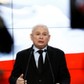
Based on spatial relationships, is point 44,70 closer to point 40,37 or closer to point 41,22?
point 40,37

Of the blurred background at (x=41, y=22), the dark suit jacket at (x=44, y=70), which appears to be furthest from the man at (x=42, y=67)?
the blurred background at (x=41, y=22)

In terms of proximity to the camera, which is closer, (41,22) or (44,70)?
(44,70)

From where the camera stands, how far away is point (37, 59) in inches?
115

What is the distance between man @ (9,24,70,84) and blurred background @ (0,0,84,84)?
204 centimetres

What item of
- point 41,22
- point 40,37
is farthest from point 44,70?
point 41,22

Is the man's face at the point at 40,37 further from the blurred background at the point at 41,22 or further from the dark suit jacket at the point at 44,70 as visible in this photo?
the blurred background at the point at 41,22

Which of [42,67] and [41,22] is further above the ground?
[41,22]

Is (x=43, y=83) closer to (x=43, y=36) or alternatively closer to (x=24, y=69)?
(x=24, y=69)

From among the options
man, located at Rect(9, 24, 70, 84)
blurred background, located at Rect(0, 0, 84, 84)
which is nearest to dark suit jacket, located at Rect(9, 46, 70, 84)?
man, located at Rect(9, 24, 70, 84)

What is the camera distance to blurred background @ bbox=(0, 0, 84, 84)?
490 cm

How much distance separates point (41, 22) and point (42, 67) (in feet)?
6.98

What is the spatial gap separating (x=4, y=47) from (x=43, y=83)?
2.21 meters

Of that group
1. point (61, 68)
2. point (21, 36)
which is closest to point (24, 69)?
point (61, 68)

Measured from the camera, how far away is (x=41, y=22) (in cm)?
491
